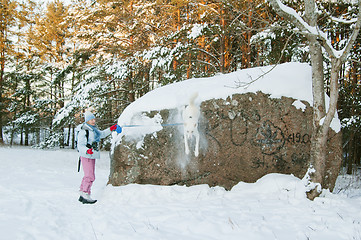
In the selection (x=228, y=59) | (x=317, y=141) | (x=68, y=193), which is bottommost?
(x=68, y=193)

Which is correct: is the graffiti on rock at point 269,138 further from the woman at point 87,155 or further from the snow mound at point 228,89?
the woman at point 87,155

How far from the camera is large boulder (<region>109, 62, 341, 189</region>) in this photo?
4.98 meters

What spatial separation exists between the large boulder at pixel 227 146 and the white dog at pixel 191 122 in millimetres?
85

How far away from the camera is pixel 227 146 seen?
505 centimetres

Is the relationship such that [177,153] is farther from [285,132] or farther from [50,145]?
[50,145]

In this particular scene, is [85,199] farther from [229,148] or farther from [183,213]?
[229,148]

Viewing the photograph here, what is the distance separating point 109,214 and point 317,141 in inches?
137

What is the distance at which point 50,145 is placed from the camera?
14.3m

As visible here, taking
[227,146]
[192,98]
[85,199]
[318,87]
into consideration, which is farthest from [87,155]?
[318,87]

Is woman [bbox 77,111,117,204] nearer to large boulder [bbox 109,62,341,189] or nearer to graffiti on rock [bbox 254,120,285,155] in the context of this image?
large boulder [bbox 109,62,341,189]

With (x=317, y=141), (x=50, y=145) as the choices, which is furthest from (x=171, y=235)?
(x=50, y=145)

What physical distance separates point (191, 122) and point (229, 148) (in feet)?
3.04

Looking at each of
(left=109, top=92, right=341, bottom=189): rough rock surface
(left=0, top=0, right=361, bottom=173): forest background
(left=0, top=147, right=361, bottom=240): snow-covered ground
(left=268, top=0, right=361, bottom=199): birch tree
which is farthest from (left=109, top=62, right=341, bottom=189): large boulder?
(left=0, top=0, right=361, bottom=173): forest background

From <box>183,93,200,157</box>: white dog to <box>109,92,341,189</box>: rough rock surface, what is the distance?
0.28 feet
